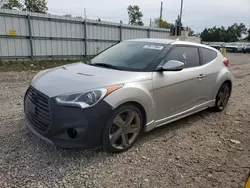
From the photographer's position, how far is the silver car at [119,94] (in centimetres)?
259

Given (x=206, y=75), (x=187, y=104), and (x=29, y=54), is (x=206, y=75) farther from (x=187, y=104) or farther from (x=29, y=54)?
(x=29, y=54)

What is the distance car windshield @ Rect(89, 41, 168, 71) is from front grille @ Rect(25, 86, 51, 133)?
3.70 ft

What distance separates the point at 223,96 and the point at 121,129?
9.72 feet

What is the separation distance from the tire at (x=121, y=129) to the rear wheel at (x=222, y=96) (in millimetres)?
2342

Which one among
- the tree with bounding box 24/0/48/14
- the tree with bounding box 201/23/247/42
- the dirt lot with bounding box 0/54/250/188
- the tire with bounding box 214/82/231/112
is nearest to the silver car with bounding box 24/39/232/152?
the dirt lot with bounding box 0/54/250/188

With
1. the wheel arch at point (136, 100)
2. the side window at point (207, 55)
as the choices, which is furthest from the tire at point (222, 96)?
the wheel arch at point (136, 100)

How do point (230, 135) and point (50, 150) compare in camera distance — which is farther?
point (230, 135)

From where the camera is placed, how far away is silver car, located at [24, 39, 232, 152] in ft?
8.50

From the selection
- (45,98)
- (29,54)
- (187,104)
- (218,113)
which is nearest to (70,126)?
(45,98)

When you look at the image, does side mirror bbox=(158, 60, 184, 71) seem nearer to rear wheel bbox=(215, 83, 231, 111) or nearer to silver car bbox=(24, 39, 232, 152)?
silver car bbox=(24, 39, 232, 152)

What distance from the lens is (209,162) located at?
2953mm

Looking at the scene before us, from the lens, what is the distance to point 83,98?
260 cm

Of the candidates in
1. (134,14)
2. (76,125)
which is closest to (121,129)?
(76,125)

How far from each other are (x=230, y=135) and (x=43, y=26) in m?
10.1
